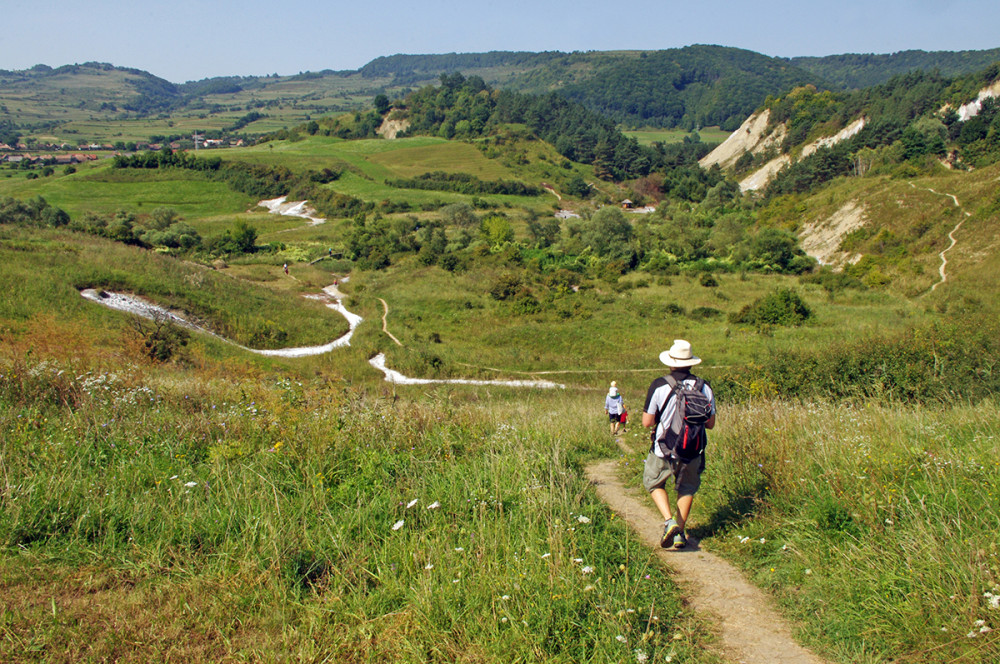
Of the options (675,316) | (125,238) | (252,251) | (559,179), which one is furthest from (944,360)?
(559,179)

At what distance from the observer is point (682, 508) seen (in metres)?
4.60

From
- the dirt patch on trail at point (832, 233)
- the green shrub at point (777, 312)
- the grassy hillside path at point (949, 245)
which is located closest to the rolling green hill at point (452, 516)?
the green shrub at point (777, 312)

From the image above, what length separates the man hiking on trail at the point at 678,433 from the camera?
4.47 meters

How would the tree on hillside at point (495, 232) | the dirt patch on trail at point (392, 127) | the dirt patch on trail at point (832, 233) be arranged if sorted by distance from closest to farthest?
the dirt patch on trail at point (832, 233)
the tree on hillside at point (495, 232)
the dirt patch on trail at point (392, 127)

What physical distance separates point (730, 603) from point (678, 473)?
106cm

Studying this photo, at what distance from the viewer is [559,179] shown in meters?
89.4

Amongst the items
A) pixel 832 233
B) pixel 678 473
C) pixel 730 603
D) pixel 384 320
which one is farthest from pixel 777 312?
pixel 730 603

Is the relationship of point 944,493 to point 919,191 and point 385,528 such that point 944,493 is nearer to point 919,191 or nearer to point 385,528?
point 385,528

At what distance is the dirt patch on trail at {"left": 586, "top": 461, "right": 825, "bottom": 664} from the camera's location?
3275mm

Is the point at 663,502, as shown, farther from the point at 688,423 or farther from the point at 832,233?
the point at 832,233

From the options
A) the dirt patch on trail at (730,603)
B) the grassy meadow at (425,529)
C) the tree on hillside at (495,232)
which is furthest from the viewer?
the tree on hillside at (495,232)

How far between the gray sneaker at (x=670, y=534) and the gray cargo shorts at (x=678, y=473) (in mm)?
255

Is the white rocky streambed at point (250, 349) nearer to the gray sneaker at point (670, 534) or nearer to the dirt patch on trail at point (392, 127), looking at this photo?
the gray sneaker at point (670, 534)

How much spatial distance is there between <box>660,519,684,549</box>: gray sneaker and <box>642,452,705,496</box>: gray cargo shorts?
0.25m
